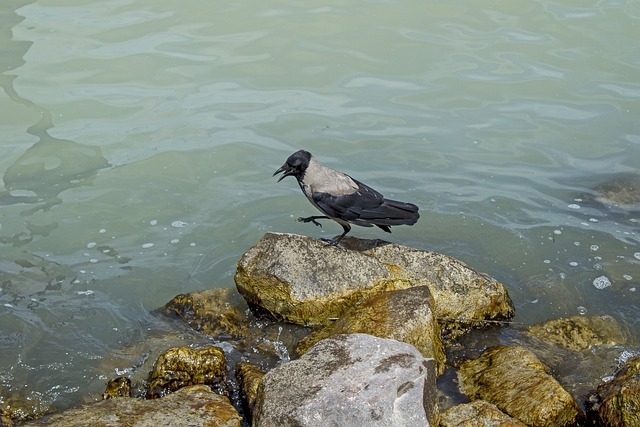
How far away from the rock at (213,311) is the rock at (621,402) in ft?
9.04

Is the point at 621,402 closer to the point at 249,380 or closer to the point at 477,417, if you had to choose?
the point at 477,417

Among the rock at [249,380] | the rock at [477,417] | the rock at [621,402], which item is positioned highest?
the rock at [621,402]

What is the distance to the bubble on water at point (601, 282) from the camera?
7395 millimetres

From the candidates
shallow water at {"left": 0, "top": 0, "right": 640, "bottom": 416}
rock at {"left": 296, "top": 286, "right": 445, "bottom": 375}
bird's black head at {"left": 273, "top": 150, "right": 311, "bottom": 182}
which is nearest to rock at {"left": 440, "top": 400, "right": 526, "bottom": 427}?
rock at {"left": 296, "top": 286, "right": 445, "bottom": 375}

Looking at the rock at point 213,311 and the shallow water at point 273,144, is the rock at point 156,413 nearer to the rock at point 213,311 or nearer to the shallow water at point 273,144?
the shallow water at point 273,144

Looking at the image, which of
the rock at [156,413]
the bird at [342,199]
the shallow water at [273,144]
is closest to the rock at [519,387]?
the shallow water at [273,144]

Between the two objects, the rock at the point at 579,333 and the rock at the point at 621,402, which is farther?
the rock at the point at 579,333

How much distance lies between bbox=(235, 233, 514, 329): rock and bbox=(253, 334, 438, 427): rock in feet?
3.93

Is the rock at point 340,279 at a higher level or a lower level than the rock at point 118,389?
higher

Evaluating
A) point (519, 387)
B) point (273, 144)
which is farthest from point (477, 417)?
point (273, 144)

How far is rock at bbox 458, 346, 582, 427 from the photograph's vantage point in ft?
16.2

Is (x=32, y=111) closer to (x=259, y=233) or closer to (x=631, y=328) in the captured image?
(x=259, y=233)

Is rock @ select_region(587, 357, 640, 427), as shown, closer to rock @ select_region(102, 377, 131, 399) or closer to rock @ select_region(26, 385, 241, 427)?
rock @ select_region(26, 385, 241, 427)

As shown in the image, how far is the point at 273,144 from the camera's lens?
33.3 ft
